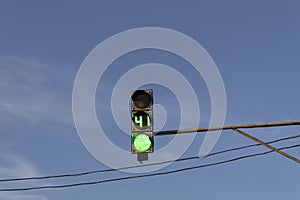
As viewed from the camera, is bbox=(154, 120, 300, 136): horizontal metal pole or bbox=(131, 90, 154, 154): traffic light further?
bbox=(154, 120, 300, 136): horizontal metal pole

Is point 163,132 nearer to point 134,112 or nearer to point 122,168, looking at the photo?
point 134,112

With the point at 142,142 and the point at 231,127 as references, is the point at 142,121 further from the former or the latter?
the point at 231,127

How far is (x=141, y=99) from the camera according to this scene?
11.7 m

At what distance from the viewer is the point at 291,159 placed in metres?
12.4

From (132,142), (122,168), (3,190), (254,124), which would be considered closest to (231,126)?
(254,124)

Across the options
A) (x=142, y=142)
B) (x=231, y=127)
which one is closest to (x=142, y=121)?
(x=142, y=142)

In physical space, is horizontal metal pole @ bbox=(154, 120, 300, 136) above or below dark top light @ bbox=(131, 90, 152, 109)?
below

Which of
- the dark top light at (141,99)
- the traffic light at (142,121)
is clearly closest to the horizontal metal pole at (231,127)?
the traffic light at (142,121)

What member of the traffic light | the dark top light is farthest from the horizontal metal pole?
the dark top light

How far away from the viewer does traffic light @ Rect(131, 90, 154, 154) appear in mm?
11727

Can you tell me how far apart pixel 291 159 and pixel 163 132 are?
276 cm

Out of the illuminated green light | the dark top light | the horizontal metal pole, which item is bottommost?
the illuminated green light

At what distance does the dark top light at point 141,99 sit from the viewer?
38.5 feet

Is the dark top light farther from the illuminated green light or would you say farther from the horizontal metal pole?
the horizontal metal pole
